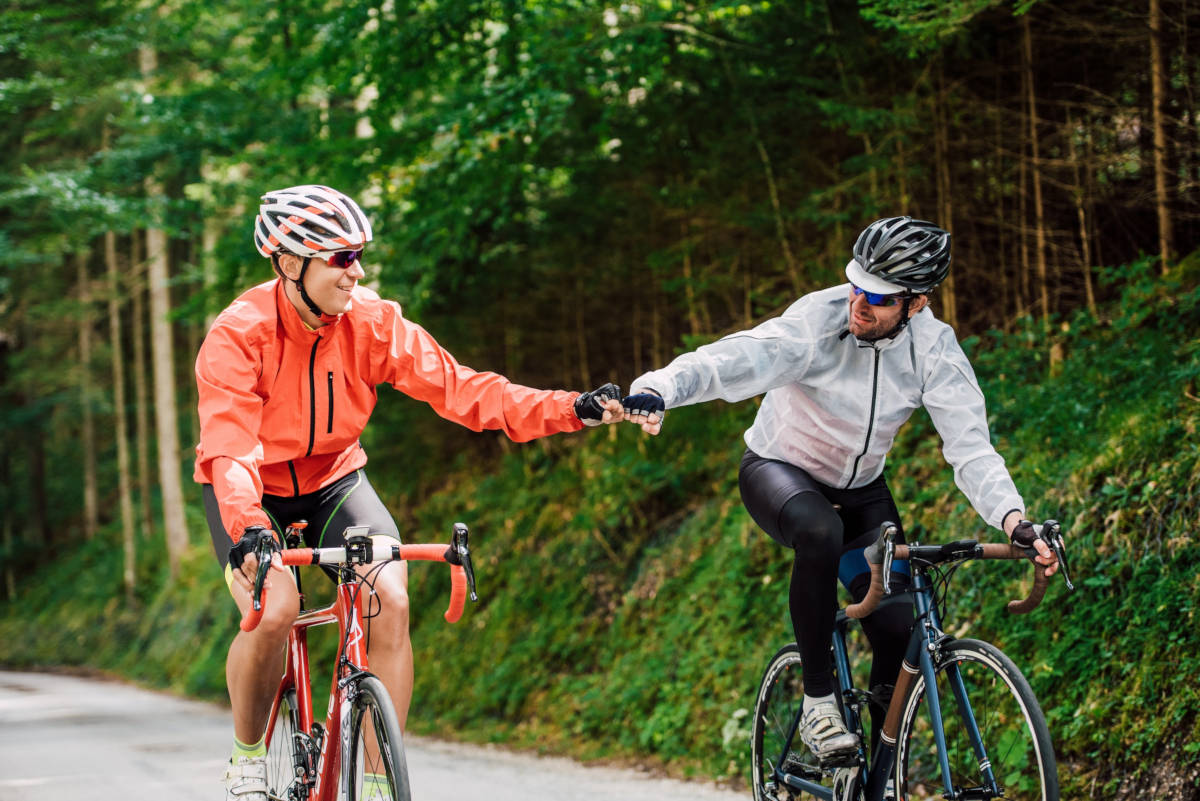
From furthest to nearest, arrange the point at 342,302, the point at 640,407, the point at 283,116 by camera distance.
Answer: the point at 283,116 < the point at 342,302 < the point at 640,407

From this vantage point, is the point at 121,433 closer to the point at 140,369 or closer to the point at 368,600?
the point at 140,369

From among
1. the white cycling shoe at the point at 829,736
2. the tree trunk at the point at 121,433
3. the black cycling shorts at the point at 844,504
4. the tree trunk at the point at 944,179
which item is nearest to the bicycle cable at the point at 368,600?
the black cycling shorts at the point at 844,504

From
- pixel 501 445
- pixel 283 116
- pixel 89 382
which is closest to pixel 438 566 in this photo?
pixel 501 445

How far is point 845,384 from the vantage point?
12.9ft

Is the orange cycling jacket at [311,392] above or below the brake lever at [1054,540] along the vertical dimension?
above

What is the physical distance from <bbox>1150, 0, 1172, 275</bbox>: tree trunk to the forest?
1.3 inches

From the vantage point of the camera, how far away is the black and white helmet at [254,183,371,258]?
379cm

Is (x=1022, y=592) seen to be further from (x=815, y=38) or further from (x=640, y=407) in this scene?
(x=815, y=38)

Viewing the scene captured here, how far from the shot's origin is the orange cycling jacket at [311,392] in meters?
3.68

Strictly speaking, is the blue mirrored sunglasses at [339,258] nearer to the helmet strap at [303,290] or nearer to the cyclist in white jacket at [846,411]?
the helmet strap at [303,290]

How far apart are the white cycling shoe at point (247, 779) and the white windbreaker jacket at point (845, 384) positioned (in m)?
1.99

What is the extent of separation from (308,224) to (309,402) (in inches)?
25.6

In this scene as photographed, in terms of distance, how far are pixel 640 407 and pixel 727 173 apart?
630cm

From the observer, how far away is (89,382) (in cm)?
3123
